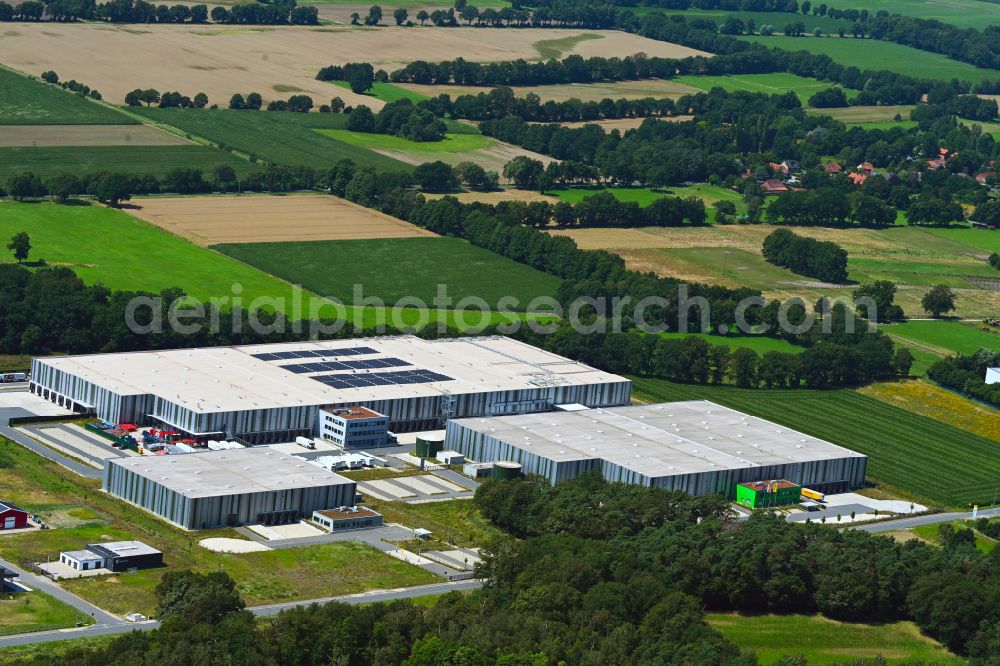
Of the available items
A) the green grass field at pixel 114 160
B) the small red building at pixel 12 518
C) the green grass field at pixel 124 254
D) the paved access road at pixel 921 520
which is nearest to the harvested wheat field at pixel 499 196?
the green grass field at pixel 114 160

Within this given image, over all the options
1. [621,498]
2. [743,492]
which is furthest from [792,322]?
[621,498]

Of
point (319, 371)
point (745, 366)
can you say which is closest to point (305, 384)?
point (319, 371)

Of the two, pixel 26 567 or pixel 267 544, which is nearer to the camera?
pixel 26 567

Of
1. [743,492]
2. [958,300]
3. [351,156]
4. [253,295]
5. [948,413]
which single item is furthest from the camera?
[351,156]

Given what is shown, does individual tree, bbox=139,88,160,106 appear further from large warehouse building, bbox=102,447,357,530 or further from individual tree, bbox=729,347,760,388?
large warehouse building, bbox=102,447,357,530

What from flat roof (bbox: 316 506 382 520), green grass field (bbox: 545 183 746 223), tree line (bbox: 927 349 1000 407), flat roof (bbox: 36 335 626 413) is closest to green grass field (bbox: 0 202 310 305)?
flat roof (bbox: 36 335 626 413)

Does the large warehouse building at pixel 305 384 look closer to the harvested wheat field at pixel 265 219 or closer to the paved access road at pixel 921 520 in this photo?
the paved access road at pixel 921 520

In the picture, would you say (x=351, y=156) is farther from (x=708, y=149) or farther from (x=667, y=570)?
(x=667, y=570)
